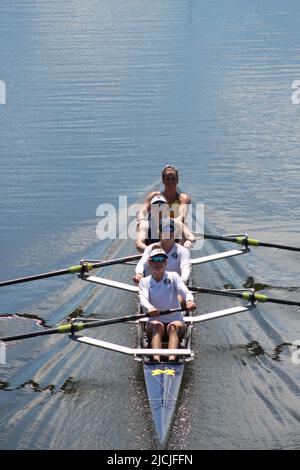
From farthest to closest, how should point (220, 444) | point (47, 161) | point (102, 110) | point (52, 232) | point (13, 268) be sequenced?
point (102, 110) < point (47, 161) < point (52, 232) < point (13, 268) < point (220, 444)

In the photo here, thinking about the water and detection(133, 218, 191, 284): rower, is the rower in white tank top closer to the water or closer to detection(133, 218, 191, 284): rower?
detection(133, 218, 191, 284): rower

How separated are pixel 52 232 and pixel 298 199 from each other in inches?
313

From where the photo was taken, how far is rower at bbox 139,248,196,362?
14.0 metres

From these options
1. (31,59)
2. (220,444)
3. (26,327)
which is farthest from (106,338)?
(31,59)

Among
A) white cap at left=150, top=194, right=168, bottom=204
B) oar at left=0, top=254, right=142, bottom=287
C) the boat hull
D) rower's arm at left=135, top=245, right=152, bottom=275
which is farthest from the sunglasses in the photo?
white cap at left=150, top=194, right=168, bottom=204

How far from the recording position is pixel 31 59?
50562 millimetres

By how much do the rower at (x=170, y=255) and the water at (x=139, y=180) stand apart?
126 centimetres

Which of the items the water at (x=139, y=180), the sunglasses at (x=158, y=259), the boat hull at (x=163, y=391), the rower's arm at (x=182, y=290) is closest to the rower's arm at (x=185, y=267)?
the rower's arm at (x=182, y=290)

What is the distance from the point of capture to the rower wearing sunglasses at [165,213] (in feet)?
60.0

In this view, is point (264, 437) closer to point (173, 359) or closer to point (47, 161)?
point (173, 359)

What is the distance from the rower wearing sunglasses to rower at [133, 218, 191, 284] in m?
1.46

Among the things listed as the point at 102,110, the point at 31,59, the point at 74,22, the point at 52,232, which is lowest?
the point at 52,232

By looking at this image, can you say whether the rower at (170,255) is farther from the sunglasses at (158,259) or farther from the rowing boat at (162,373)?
the rowing boat at (162,373)

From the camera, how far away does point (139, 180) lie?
29.5 meters
